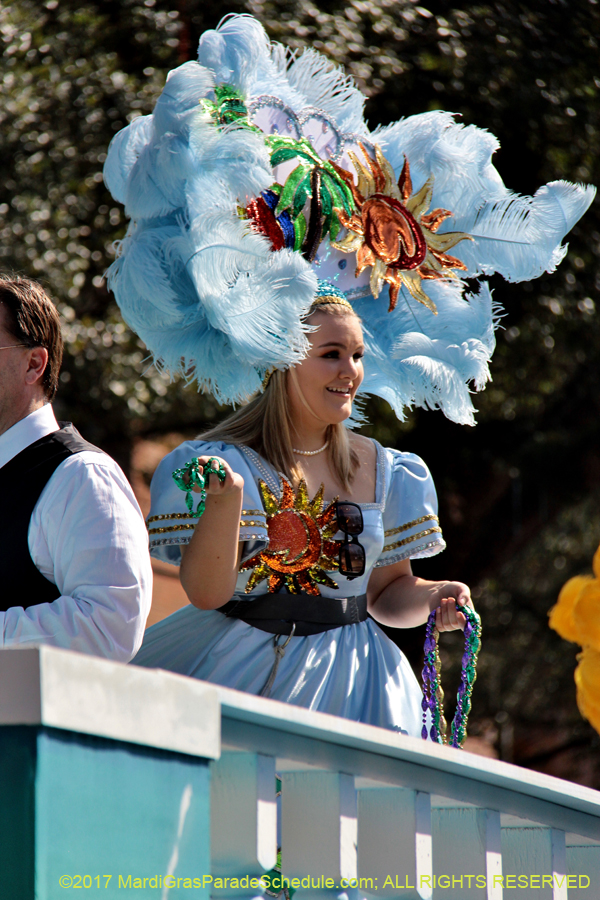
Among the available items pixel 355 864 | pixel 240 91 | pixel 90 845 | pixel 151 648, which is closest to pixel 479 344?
pixel 240 91

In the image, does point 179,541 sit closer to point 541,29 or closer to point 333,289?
point 333,289

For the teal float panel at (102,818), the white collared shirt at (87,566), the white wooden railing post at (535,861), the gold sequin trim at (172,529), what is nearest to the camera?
the teal float panel at (102,818)

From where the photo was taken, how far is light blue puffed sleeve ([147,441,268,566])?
8.10ft

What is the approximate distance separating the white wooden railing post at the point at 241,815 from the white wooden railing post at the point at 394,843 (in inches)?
11.0

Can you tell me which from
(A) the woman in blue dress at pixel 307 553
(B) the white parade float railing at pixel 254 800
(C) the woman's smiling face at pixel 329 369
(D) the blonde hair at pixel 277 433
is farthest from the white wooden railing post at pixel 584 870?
(C) the woman's smiling face at pixel 329 369

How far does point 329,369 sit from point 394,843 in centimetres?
124

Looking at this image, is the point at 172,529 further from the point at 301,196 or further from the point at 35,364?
the point at 301,196

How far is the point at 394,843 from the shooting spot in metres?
1.76

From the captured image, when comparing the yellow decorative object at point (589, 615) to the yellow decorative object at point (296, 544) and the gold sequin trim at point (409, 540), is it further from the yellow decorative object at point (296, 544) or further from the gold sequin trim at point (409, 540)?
the yellow decorative object at point (296, 544)

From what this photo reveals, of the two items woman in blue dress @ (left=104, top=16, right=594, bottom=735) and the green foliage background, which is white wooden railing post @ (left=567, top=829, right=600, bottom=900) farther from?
the green foliage background

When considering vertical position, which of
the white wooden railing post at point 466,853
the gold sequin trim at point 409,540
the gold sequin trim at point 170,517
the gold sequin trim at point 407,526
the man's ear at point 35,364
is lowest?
the white wooden railing post at point 466,853

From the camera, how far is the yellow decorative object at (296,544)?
262cm

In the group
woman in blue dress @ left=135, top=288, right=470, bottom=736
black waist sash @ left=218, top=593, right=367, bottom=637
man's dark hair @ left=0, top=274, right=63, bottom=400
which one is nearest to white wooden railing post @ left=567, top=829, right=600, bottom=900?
woman in blue dress @ left=135, top=288, right=470, bottom=736

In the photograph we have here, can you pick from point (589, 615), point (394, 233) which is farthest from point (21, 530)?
point (589, 615)
